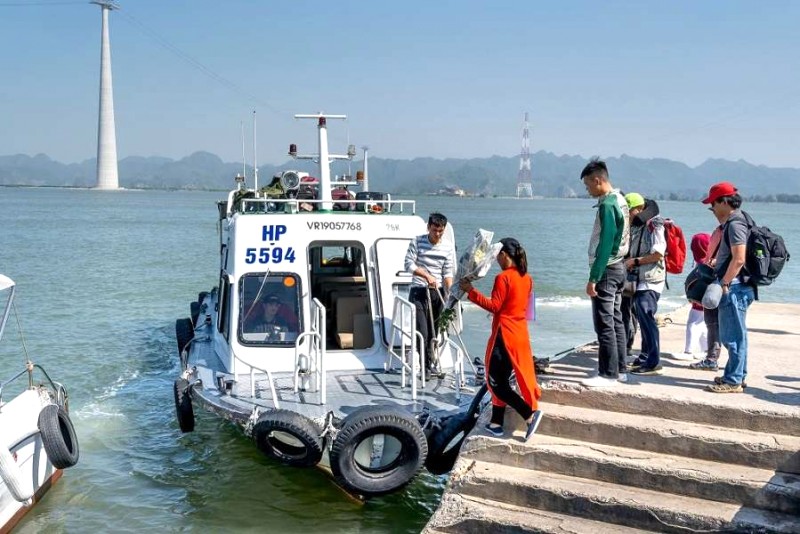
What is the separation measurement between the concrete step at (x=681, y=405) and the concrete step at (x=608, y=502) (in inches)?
28.9

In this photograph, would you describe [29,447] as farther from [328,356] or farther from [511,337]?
[511,337]

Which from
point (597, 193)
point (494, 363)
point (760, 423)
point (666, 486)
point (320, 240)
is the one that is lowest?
point (666, 486)

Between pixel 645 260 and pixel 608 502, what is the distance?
2.77 metres

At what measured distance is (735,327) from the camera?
6.17 metres

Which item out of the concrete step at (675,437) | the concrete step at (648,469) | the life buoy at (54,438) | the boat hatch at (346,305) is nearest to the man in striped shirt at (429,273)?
the boat hatch at (346,305)

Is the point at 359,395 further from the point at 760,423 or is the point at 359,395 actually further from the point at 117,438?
the point at 117,438

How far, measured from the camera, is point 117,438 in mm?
10250

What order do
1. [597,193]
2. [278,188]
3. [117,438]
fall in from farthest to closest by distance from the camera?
[278,188], [117,438], [597,193]

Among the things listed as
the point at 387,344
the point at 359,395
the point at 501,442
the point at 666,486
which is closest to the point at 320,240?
the point at 387,344

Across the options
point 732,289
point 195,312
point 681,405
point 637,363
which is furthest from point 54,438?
point 195,312

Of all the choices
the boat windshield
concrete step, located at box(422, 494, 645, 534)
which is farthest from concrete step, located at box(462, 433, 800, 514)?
the boat windshield

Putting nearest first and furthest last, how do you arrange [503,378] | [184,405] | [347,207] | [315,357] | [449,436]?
[503,378], [449,436], [184,405], [315,357], [347,207]

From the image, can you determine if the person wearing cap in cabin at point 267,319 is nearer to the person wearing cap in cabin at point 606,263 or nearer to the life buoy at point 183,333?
the life buoy at point 183,333

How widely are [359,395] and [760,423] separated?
3788 millimetres
